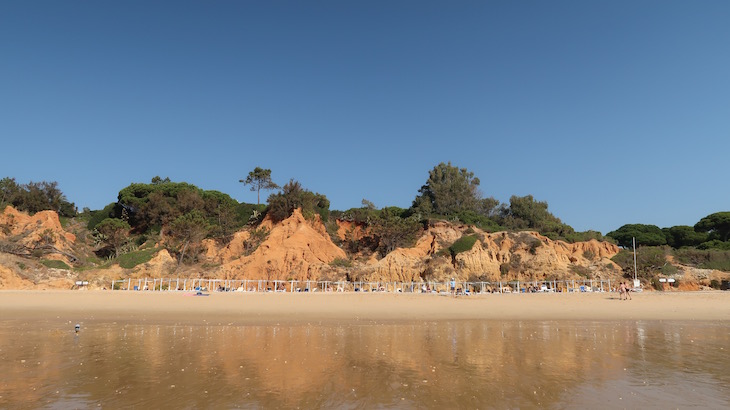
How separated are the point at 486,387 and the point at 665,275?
4476cm

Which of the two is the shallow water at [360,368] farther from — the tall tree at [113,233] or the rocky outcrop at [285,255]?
the tall tree at [113,233]

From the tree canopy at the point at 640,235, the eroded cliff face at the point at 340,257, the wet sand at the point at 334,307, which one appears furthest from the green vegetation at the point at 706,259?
the wet sand at the point at 334,307

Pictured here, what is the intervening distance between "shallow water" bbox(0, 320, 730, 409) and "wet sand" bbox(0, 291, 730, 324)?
5.14m

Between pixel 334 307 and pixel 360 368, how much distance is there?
1592 centimetres

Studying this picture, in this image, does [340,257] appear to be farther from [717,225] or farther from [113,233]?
[717,225]

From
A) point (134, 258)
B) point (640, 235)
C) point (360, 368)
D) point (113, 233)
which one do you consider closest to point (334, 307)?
point (360, 368)

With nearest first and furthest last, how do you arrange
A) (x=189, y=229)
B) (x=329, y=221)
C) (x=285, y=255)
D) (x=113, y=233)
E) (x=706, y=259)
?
1. (x=285, y=255)
2. (x=189, y=229)
3. (x=706, y=259)
4. (x=113, y=233)
5. (x=329, y=221)

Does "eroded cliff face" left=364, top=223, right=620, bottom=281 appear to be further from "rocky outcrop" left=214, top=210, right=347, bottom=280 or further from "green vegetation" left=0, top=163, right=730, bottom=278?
"rocky outcrop" left=214, top=210, right=347, bottom=280

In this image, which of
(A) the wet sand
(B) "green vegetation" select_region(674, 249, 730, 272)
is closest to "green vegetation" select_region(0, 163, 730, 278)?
(B) "green vegetation" select_region(674, 249, 730, 272)

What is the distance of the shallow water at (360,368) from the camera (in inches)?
291

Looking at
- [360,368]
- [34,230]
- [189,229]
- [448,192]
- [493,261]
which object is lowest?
[360,368]

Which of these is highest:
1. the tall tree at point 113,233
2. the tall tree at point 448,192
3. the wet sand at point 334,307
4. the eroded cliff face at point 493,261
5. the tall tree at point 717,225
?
the tall tree at point 448,192

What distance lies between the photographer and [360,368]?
32.4ft

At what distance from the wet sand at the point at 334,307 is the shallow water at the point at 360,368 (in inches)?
202
